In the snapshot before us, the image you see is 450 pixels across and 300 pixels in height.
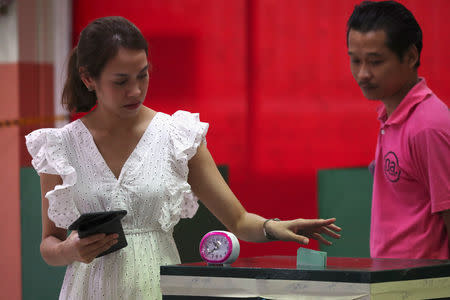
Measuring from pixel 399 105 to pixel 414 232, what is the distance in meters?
0.34

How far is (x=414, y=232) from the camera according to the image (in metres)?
1.77

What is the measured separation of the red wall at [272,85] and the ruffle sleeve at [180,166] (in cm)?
170

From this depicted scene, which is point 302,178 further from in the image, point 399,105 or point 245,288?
point 245,288

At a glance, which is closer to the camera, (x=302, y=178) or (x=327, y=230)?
(x=327, y=230)

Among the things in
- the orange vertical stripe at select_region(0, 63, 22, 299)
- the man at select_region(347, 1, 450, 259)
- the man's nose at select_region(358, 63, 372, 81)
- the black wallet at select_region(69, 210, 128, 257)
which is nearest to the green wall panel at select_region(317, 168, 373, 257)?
the man at select_region(347, 1, 450, 259)

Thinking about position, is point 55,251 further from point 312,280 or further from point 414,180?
point 414,180

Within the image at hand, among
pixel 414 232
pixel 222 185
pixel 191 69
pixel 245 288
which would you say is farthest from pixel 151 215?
pixel 191 69

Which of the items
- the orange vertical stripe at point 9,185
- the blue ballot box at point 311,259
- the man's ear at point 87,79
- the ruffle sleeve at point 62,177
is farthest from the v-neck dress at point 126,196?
the orange vertical stripe at point 9,185

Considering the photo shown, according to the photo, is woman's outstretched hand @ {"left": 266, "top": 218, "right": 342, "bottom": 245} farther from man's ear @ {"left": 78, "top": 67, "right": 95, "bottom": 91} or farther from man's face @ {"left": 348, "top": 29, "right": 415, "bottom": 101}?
man's ear @ {"left": 78, "top": 67, "right": 95, "bottom": 91}

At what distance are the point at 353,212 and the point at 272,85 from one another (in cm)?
83

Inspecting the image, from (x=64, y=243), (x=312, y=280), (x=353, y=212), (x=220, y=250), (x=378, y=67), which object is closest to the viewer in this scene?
(x=312, y=280)

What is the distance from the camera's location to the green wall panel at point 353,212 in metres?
3.21

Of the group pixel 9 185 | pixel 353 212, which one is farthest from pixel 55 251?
pixel 9 185

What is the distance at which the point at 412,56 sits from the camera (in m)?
1.89
